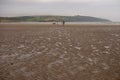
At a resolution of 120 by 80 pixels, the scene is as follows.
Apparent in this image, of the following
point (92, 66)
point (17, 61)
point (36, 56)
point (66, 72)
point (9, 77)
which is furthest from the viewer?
point (36, 56)

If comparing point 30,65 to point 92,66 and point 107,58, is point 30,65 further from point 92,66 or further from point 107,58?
point 107,58

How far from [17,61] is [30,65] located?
1041 millimetres

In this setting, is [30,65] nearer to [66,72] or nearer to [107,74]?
[66,72]

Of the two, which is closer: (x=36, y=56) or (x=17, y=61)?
(x=17, y=61)

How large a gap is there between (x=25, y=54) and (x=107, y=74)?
17.2ft

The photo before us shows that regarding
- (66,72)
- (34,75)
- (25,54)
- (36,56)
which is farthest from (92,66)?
(25,54)

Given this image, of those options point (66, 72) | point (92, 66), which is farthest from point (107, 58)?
point (66, 72)


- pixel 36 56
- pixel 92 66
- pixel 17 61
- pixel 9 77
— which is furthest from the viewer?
pixel 36 56

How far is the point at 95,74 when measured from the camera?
7.21 meters

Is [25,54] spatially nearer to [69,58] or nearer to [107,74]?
[69,58]

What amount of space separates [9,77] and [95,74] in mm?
3351

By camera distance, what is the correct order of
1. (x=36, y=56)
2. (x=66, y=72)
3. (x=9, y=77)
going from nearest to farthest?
(x=9, y=77), (x=66, y=72), (x=36, y=56)

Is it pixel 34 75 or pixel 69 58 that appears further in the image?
pixel 69 58

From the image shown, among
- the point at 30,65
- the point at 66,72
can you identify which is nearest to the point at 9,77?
the point at 30,65
